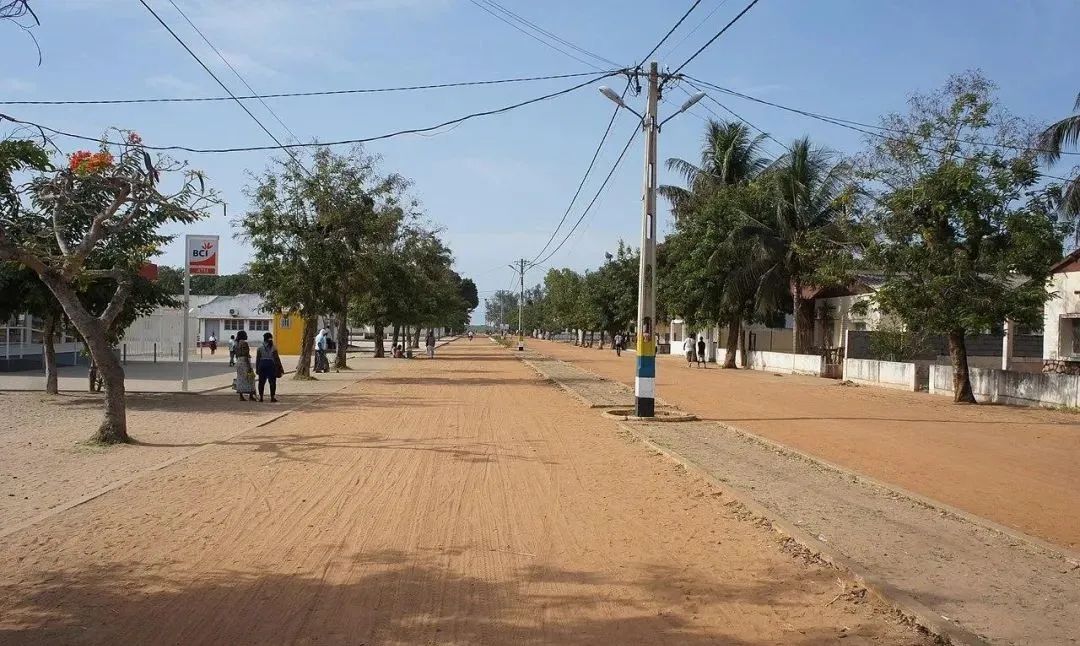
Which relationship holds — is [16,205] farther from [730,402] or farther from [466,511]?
[730,402]

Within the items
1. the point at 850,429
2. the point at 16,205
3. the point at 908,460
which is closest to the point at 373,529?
the point at 908,460

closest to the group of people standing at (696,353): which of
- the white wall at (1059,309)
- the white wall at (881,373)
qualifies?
the white wall at (881,373)

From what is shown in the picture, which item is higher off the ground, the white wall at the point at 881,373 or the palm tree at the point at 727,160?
the palm tree at the point at 727,160

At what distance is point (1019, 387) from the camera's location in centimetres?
2141

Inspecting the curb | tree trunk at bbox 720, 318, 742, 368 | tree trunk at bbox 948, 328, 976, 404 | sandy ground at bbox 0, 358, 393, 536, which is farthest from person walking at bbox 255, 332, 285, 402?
tree trunk at bbox 720, 318, 742, 368

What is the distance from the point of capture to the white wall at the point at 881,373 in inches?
1053

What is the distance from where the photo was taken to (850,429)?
15.8 meters

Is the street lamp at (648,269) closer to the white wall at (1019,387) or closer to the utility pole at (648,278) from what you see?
the utility pole at (648,278)

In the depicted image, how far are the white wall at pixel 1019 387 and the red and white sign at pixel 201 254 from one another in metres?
19.3

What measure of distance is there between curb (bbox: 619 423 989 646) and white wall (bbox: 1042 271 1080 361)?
18.6 metres

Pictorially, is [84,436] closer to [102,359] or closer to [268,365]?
[102,359]

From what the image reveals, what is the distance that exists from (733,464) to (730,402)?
412 inches

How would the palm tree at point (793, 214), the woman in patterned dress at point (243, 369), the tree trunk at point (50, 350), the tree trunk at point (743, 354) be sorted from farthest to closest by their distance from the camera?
the tree trunk at point (743, 354)
the palm tree at point (793, 214)
the woman in patterned dress at point (243, 369)
the tree trunk at point (50, 350)

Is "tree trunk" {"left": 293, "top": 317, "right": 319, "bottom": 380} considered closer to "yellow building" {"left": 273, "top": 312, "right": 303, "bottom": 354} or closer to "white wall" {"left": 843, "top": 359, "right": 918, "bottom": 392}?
"white wall" {"left": 843, "top": 359, "right": 918, "bottom": 392}
